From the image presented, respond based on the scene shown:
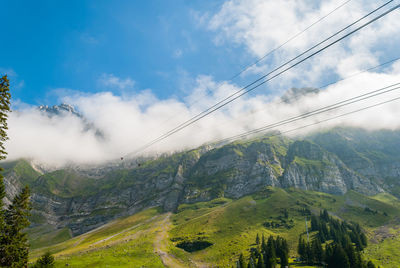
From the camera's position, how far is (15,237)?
1500 inches

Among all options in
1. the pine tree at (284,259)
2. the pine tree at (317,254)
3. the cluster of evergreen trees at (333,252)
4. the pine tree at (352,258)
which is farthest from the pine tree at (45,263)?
the pine tree at (317,254)

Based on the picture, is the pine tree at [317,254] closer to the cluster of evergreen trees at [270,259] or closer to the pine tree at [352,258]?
the cluster of evergreen trees at [270,259]

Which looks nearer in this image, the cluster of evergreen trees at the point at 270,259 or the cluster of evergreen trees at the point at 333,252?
the cluster of evergreen trees at the point at 333,252

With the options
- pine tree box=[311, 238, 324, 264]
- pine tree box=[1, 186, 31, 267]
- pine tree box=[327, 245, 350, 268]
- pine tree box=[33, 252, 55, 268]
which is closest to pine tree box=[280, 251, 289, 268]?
pine tree box=[311, 238, 324, 264]

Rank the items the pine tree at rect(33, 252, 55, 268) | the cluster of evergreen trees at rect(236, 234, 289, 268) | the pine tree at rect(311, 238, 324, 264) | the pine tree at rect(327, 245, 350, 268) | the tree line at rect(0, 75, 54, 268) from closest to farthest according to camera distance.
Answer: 1. the tree line at rect(0, 75, 54, 268)
2. the pine tree at rect(33, 252, 55, 268)
3. the pine tree at rect(327, 245, 350, 268)
4. the cluster of evergreen trees at rect(236, 234, 289, 268)
5. the pine tree at rect(311, 238, 324, 264)

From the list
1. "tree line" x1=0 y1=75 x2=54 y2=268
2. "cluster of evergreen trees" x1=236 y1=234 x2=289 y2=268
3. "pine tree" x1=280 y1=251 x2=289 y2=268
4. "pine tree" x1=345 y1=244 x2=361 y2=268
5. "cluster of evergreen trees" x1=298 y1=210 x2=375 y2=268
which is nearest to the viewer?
"tree line" x1=0 y1=75 x2=54 y2=268

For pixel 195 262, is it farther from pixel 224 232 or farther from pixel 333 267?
pixel 333 267

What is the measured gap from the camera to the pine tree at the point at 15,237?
1400 inches

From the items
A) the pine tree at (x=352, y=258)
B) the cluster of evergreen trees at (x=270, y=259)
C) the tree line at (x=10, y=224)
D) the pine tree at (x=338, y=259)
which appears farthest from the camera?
the cluster of evergreen trees at (x=270, y=259)

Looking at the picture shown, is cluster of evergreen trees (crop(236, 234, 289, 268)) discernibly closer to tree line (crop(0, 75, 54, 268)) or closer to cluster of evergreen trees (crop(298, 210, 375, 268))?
cluster of evergreen trees (crop(298, 210, 375, 268))

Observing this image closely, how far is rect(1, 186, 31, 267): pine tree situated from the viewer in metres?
35.6

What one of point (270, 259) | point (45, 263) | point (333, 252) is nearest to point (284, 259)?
point (270, 259)

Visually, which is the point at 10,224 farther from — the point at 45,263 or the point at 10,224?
the point at 45,263

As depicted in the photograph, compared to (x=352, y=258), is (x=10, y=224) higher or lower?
higher
